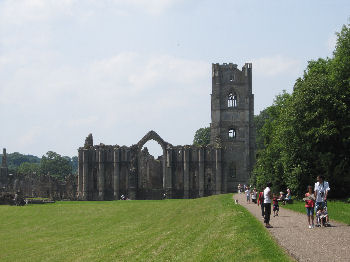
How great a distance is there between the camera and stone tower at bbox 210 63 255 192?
96250 millimetres

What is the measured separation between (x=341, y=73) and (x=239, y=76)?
5552 centimetres

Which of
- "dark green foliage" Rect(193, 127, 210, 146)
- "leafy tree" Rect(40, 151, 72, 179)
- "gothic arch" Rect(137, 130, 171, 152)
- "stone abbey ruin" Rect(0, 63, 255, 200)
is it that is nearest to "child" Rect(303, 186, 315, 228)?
"stone abbey ruin" Rect(0, 63, 255, 200)

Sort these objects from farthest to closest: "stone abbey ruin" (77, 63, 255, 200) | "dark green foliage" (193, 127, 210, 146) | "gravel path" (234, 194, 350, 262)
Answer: "dark green foliage" (193, 127, 210, 146) → "stone abbey ruin" (77, 63, 255, 200) → "gravel path" (234, 194, 350, 262)

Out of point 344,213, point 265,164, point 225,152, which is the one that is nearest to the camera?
point 344,213

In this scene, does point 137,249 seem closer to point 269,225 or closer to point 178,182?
point 269,225

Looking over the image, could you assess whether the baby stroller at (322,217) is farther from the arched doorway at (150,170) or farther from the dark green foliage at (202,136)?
the dark green foliage at (202,136)

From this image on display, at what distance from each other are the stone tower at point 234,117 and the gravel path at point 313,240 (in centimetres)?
7021

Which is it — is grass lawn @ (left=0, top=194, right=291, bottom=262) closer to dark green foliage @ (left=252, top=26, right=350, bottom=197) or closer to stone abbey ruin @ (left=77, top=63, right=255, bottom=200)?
dark green foliage @ (left=252, top=26, right=350, bottom=197)

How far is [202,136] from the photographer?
468ft

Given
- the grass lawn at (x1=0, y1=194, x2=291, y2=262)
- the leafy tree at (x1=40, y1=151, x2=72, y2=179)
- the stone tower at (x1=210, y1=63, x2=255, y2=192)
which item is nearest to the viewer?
the grass lawn at (x1=0, y1=194, x2=291, y2=262)

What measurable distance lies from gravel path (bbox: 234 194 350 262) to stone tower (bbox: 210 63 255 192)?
7021 centimetres

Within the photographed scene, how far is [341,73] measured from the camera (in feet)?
142

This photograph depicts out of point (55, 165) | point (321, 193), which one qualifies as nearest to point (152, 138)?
point (321, 193)

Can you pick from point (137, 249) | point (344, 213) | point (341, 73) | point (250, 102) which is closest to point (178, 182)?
point (250, 102)
